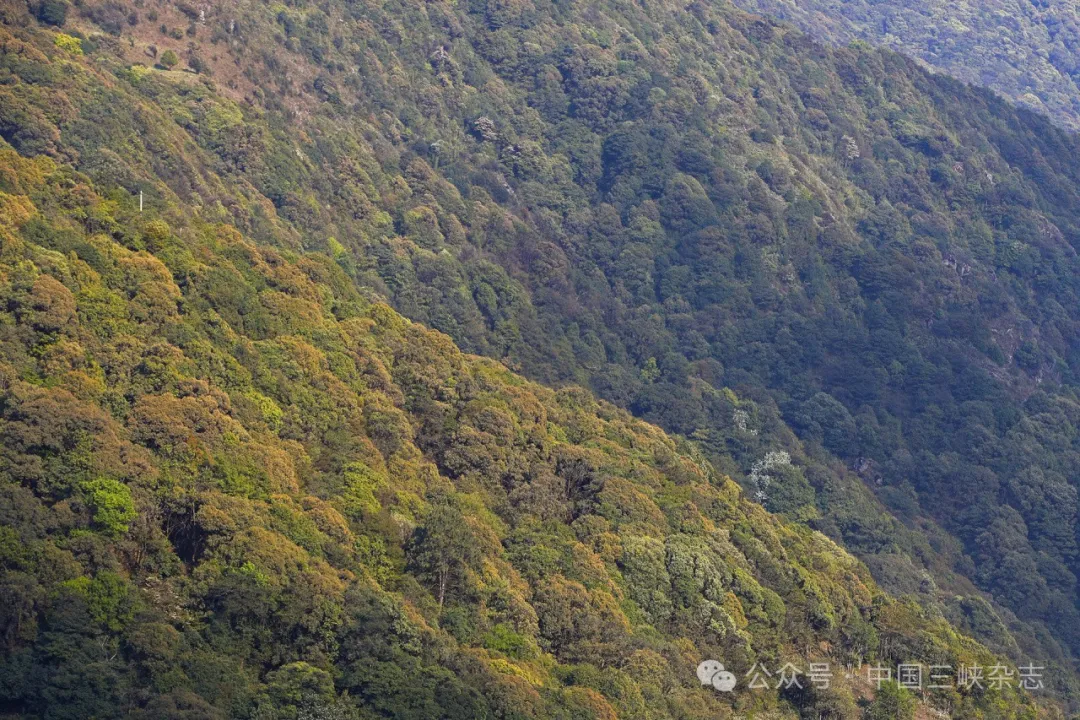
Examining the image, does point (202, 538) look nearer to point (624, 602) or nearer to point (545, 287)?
point (624, 602)

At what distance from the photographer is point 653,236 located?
17388cm

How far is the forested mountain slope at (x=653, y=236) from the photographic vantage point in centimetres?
13088

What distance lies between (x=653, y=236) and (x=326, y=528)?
10527 cm

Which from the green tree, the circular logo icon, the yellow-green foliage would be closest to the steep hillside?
the green tree

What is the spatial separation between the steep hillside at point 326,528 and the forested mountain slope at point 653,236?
22.2 meters

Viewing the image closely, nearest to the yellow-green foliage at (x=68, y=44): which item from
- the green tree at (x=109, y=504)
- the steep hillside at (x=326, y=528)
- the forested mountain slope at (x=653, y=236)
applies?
the forested mountain slope at (x=653, y=236)

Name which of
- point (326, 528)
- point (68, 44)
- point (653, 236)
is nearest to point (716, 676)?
point (326, 528)

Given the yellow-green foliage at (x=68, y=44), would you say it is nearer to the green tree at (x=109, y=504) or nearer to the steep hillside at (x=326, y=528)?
the steep hillside at (x=326, y=528)

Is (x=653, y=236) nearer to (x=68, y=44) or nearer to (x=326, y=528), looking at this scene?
(x=68, y=44)

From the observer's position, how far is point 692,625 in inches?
3221

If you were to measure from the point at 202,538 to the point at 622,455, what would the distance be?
32970 mm

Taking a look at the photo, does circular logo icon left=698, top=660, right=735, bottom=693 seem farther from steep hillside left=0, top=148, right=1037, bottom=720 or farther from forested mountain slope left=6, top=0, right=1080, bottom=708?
forested mountain slope left=6, top=0, right=1080, bottom=708

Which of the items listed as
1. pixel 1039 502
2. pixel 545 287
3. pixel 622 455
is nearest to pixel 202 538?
pixel 622 455

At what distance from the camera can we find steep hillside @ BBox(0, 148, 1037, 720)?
6216 centimetres
